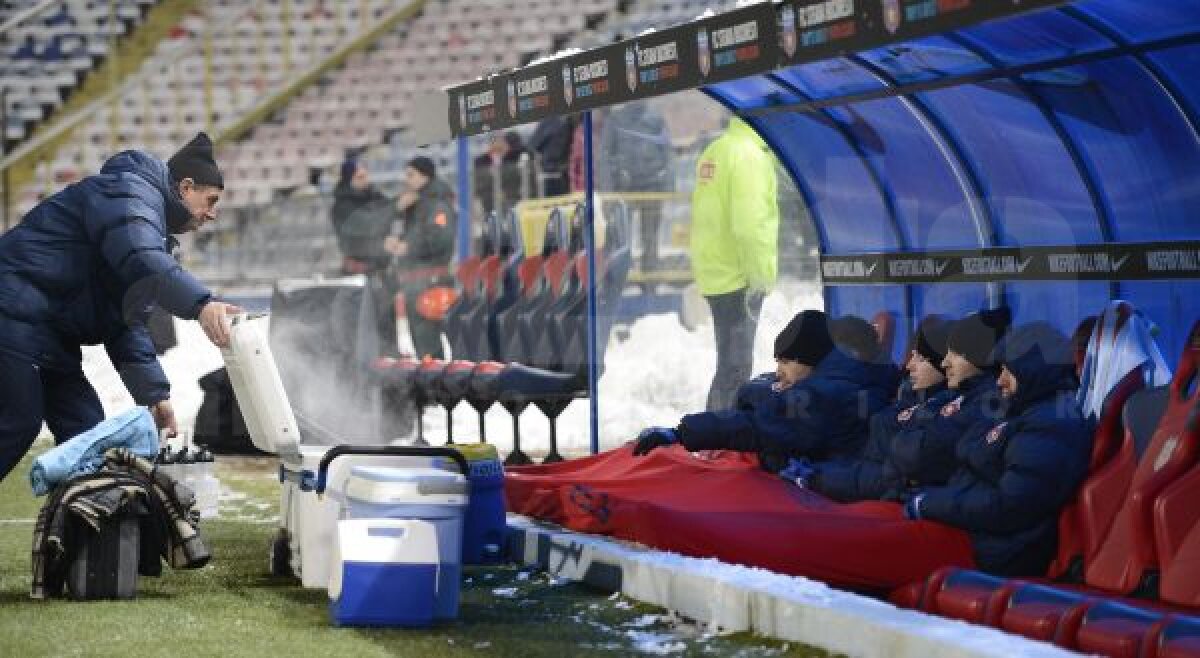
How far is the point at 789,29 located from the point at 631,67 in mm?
1734

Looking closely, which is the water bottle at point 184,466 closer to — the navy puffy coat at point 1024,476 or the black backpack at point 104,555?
the black backpack at point 104,555

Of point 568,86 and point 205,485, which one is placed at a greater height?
point 568,86

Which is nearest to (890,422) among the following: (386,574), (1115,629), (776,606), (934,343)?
(934,343)

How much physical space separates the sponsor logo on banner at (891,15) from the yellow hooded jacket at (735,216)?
19.2ft

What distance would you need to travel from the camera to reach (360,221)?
22.2 m

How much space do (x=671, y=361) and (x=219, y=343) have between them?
7371 mm

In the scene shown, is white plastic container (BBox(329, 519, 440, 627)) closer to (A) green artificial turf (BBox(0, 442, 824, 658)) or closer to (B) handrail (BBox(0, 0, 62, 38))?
(A) green artificial turf (BBox(0, 442, 824, 658))

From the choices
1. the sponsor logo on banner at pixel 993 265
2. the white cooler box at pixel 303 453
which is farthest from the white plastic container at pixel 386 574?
the sponsor logo on banner at pixel 993 265

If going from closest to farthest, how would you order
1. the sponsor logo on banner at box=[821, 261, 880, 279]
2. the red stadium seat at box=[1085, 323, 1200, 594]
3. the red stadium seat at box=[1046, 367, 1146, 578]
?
the red stadium seat at box=[1085, 323, 1200, 594]
the red stadium seat at box=[1046, 367, 1146, 578]
the sponsor logo on banner at box=[821, 261, 880, 279]

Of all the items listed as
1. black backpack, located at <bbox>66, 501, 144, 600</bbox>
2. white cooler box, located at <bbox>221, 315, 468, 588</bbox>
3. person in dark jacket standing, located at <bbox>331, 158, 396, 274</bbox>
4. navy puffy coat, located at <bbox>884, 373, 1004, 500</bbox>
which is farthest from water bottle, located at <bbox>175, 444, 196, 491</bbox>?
person in dark jacket standing, located at <bbox>331, 158, 396, 274</bbox>

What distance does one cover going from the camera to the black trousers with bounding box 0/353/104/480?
9695mm

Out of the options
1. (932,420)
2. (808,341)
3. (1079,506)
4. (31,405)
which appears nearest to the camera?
(1079,506)

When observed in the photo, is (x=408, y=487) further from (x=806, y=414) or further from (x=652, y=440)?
(x=652, y=440)

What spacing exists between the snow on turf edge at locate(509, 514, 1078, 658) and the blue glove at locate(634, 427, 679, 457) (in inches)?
36.3
